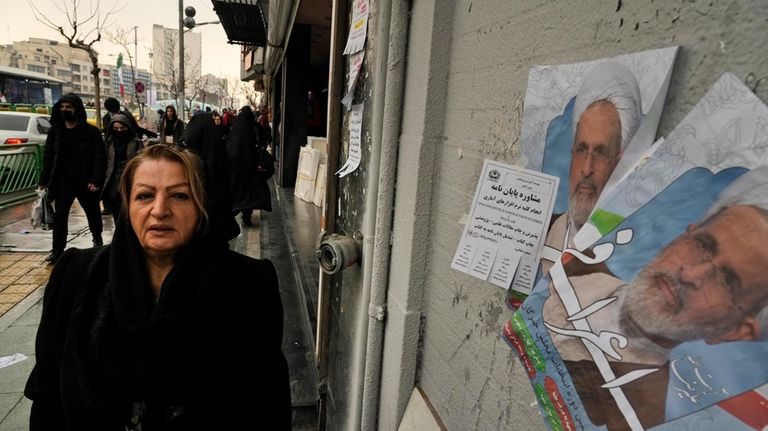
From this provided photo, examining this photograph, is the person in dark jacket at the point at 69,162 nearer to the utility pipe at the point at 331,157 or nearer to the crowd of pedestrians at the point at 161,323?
the utility pipe at the point at 331,157

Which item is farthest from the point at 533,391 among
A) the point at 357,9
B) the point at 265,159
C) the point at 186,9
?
the point at 186,9

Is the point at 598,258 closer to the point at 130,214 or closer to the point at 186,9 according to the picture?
the point at 130,214

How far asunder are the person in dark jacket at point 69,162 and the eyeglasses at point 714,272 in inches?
242

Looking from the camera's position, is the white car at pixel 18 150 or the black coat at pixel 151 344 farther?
the white car at pixel 18 150

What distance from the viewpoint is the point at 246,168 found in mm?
6391

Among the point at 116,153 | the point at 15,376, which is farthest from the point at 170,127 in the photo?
the point at 15,376

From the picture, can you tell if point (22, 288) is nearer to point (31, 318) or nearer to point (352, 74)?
point (31, 318)

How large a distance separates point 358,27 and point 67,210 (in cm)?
486

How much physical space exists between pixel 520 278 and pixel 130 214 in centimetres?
148

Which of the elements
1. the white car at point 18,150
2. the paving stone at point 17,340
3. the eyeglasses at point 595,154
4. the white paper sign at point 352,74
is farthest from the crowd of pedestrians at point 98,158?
the eyeglasses at point 595,154

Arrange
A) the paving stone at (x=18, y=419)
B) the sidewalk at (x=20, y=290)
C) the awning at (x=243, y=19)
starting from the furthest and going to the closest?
1. the awning at (x=243, y=19)
2. the sidewalk at (x=20, y=290)
3. the paving stone at (x=18, y=419)

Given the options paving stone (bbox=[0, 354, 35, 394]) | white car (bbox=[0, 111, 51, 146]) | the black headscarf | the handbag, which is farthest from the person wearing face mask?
white car (bbox=[0, 111, 51, 146])

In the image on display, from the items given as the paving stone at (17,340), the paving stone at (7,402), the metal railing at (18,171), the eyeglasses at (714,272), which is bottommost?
the paving stone at (7,402)

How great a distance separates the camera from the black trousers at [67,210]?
17.9 feet
